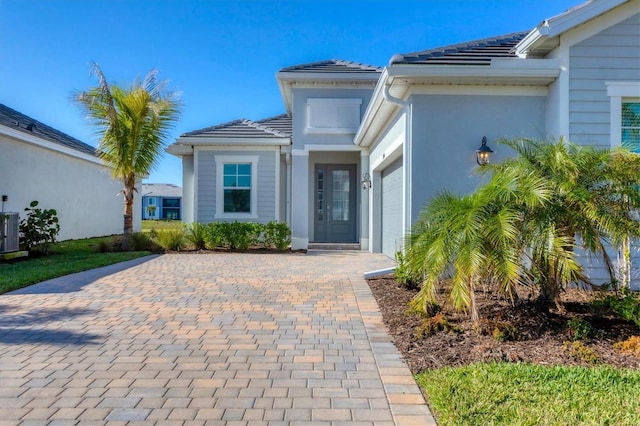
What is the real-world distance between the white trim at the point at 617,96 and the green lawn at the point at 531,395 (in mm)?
5050

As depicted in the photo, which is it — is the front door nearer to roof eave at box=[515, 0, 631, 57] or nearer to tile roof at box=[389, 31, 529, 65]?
tile roof at box=[389, 31, 529, 65]

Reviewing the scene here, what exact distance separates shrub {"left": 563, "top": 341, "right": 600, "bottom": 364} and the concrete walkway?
1.63 meters

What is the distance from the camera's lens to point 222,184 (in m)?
14.3

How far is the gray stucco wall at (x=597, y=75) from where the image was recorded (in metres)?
6.96

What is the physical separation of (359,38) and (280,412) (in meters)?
13.7

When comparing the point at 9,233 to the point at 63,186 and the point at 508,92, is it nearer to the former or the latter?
the point at 63,186

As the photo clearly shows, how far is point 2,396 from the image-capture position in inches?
121

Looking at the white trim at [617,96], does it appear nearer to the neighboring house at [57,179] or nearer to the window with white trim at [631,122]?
the window with white trim at [631,122]

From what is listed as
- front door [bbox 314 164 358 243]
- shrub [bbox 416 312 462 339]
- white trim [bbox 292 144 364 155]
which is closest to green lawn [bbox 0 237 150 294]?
white trim [bbox 292 144 364 155]

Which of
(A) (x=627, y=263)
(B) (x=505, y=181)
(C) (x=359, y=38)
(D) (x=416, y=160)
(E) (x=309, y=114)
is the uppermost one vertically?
(C) (x=359, y=38)

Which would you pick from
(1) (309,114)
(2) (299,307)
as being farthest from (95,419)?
(1) (309,114)

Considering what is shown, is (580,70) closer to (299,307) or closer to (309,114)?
(299,307)

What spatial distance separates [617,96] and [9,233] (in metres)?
13.6

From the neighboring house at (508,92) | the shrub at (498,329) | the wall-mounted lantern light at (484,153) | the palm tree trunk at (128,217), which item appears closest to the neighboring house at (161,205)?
Result: the palm tree trunk at (128,217)
